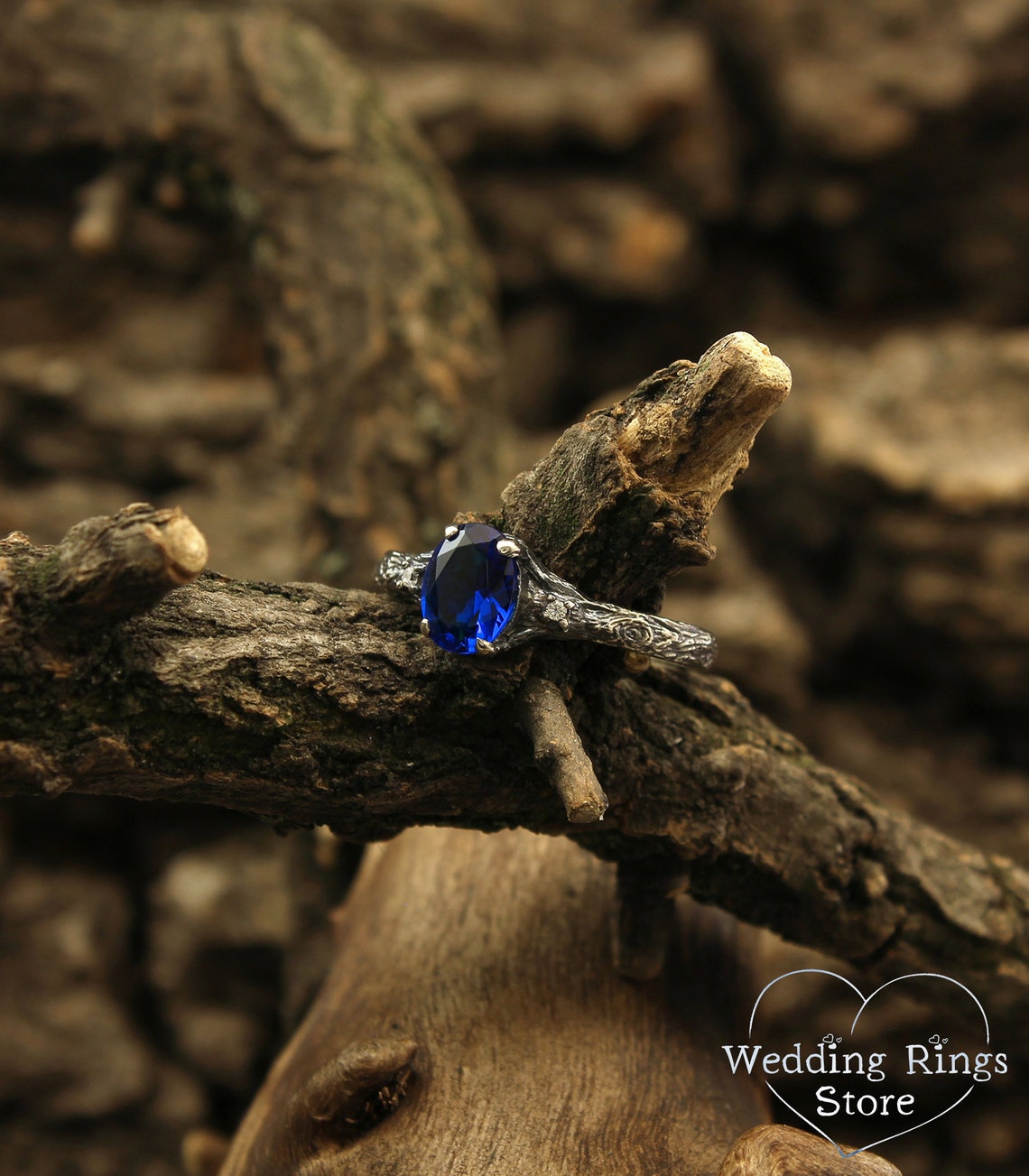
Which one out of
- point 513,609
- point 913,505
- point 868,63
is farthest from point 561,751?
point 868,63

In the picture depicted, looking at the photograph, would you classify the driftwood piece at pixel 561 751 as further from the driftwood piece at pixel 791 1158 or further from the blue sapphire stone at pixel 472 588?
the driftwood piece at pixel 791 1158

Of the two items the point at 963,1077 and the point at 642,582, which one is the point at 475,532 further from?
the point at 963,1077

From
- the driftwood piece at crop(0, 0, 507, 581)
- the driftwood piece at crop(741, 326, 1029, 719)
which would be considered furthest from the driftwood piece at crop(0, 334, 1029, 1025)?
the driftwood piece at crop(741, 326, 1029, 719)

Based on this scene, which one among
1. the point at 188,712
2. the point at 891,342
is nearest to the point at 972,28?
the point at 891,342

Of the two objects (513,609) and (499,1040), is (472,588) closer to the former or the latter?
(513,609)

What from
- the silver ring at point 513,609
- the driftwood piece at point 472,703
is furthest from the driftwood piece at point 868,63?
the silver ring at point 513,609

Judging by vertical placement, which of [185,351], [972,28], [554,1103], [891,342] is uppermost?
[972,28]
